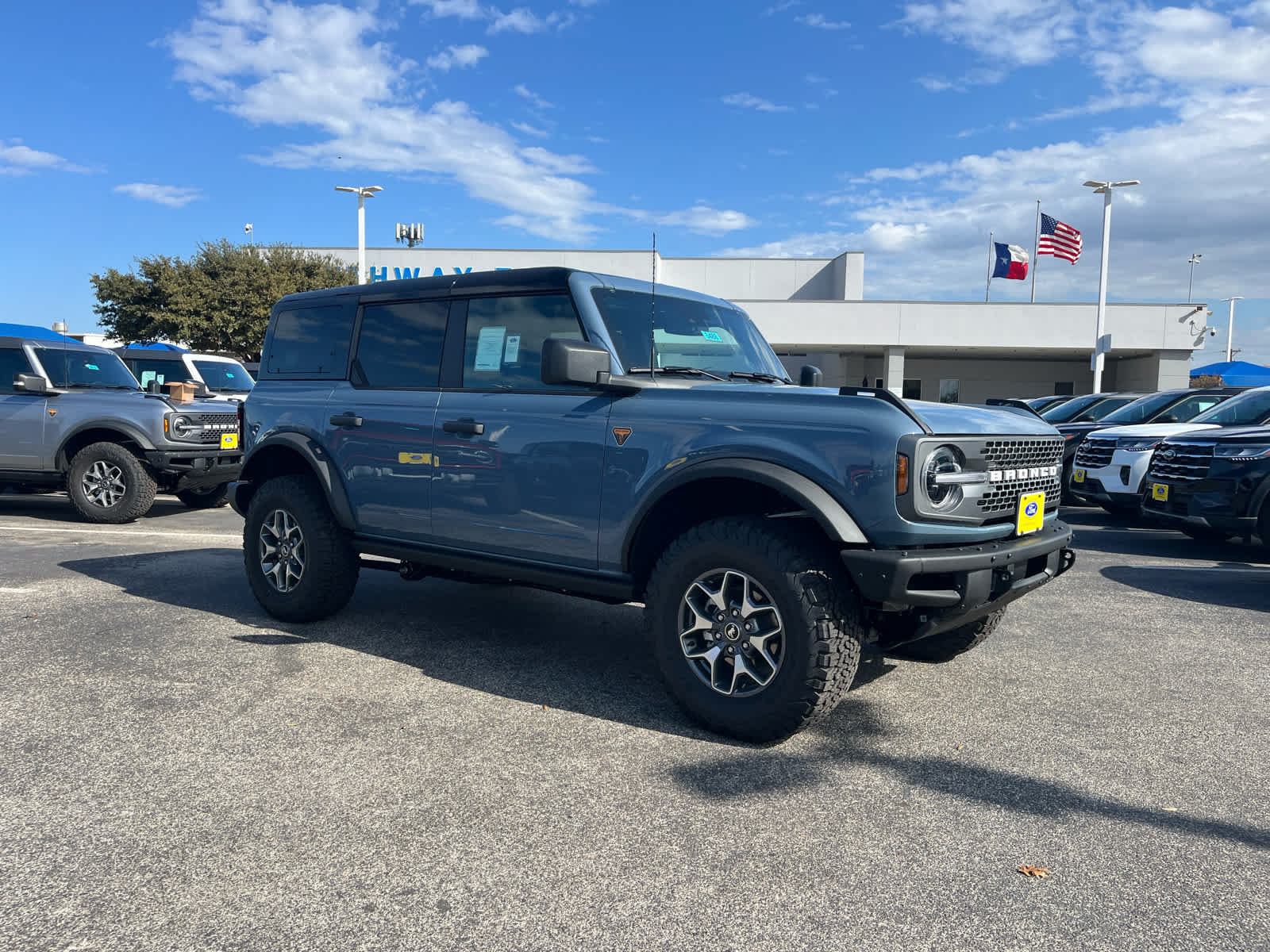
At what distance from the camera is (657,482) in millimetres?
3770

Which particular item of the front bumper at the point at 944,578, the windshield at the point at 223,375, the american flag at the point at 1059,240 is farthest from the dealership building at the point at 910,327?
the front bumper at the point at 944,578

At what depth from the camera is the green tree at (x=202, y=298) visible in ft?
91.0

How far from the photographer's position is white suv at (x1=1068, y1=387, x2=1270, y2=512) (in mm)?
9812

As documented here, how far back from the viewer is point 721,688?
366cm

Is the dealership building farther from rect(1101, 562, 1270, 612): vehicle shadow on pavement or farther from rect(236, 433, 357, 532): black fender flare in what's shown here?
rect(236, 433, 357, 532): black fender flare

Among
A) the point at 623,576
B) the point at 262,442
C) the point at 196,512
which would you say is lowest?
the point at 196,512

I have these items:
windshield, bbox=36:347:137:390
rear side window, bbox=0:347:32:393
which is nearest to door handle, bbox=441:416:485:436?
windshield, bbox=36:347:137:390

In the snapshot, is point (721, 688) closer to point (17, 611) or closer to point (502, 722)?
point (502, 722)

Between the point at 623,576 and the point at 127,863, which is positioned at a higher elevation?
the point at 623,576

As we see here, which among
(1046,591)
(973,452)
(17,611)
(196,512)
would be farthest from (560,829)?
(196,512)

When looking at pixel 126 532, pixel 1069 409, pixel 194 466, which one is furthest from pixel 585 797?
pixel 1069 409

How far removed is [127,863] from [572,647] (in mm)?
2622

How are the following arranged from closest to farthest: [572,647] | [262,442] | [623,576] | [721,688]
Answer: [721,688]
[623,576]
[572,647]
[262,442]

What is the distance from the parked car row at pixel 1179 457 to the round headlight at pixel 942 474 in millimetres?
4073
